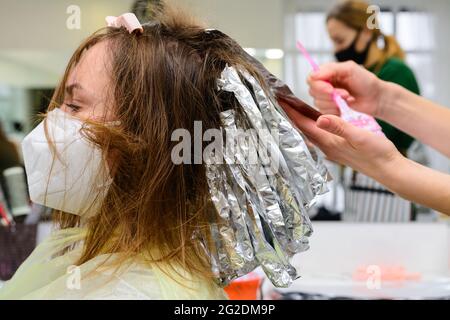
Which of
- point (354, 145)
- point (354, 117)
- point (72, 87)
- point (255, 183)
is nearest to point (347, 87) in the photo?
point (354, 117)

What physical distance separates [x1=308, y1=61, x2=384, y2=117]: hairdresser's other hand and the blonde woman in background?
0.50 metres

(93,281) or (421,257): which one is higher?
(93,281)

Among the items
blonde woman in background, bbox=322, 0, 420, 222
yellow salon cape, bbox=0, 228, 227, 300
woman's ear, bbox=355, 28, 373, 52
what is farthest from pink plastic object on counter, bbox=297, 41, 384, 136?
woman's ear, bbox=355, 28, 373, 52

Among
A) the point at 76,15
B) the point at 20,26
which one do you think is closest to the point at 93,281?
the point at 76,15

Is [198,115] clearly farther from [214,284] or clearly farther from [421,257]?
[421,257]

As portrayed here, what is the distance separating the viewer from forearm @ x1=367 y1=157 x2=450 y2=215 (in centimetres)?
89

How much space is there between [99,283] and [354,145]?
0.48 m

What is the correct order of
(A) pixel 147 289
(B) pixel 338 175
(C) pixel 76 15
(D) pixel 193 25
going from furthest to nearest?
(B) pixel 338 175, (C) pixel 76 15, (D) pixel 193 25, (A) pixel 147 289

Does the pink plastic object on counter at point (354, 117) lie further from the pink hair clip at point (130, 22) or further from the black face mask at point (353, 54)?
the black face mask at point (353, 54)

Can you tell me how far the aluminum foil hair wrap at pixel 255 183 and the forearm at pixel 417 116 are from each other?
0.42 meters

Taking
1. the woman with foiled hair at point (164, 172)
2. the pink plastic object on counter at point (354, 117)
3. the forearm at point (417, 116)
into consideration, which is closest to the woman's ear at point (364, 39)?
the forearm at point (417, 116)

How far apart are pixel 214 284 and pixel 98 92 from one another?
36 cm

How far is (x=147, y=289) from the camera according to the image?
0.72 metres

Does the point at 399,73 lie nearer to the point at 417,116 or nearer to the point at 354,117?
the point at 417,116
